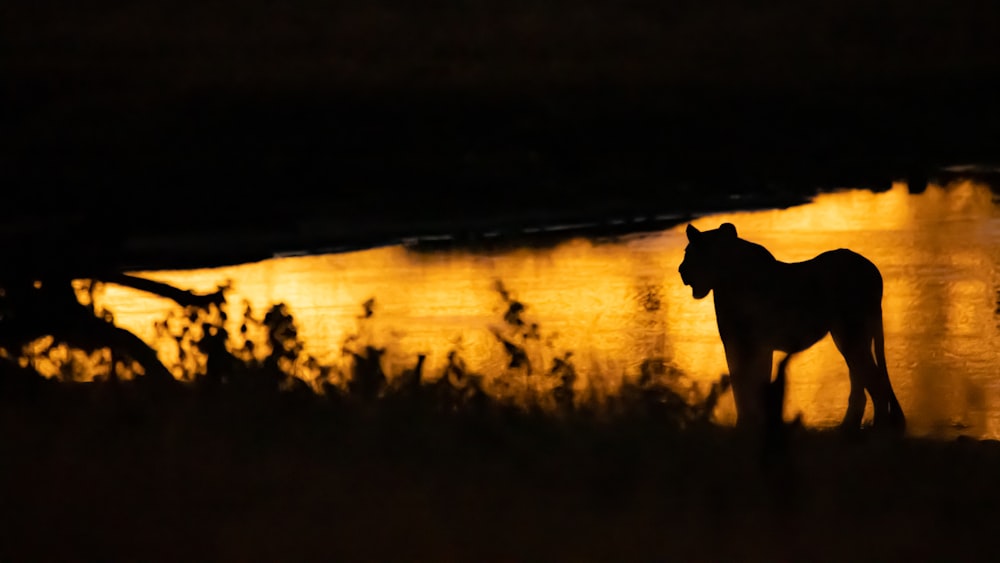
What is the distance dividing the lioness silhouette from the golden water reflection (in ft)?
3.24

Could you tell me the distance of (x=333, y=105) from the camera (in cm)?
2195

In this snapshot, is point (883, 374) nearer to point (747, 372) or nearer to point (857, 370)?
point (857, 370)

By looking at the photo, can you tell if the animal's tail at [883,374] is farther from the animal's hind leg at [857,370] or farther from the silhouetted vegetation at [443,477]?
the silhouetted vegetation at [443,477]

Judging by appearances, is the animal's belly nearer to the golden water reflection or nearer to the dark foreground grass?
the dark foreground grass

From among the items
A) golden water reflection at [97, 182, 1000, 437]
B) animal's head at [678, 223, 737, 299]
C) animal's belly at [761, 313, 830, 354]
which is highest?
animal's head at [678, 223, 737, 299]

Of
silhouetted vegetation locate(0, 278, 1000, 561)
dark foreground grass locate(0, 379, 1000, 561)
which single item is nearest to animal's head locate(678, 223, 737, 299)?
silhouetted vegetation locate(0, 278, 1000, 561)

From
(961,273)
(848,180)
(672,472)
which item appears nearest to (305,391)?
(672,472)

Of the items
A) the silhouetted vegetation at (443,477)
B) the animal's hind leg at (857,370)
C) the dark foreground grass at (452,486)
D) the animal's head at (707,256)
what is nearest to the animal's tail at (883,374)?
the animal's hind leg at (857,370)

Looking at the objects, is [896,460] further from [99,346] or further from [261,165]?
[261,165]

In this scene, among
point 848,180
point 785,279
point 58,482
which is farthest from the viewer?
point 848,180

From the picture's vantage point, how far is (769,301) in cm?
723

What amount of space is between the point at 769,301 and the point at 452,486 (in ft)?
7.34

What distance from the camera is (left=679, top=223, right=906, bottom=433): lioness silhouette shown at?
7270 mm

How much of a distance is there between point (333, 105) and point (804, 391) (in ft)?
42.9
